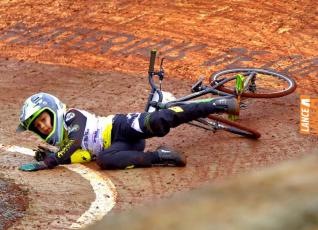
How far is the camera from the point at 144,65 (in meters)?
10.8

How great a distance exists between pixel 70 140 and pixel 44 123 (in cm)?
33

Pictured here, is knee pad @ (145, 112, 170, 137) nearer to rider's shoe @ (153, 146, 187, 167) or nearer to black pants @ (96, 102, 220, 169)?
black pants @ (96, 102, 220, 169)

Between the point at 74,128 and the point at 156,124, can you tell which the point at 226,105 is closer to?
the point at 156,124

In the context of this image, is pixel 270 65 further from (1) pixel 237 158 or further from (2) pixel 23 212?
(2) pixel 23 212

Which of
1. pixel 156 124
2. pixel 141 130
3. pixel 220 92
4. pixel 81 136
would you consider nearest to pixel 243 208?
pixel 156 124

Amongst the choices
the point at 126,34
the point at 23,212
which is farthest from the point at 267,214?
the point at 126,34

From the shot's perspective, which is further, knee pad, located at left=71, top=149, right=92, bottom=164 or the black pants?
knee pad, located at left=71, top=149, right=92, bottom=164

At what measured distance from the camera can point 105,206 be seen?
6074 mm

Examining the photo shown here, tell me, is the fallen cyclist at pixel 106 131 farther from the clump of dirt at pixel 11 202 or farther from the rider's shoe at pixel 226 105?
the clump of dirt at pixel 11 202

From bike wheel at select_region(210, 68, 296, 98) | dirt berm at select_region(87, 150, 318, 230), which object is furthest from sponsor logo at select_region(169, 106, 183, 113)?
dirt berm at select_region(87, 150, 318, 230)

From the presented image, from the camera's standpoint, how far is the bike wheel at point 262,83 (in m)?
8.20

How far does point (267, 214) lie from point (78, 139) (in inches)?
249

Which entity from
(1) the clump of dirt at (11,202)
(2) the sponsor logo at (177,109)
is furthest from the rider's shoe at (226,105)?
(1) the clump of dirt at (11,202)

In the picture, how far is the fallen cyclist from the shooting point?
23.1 ft
